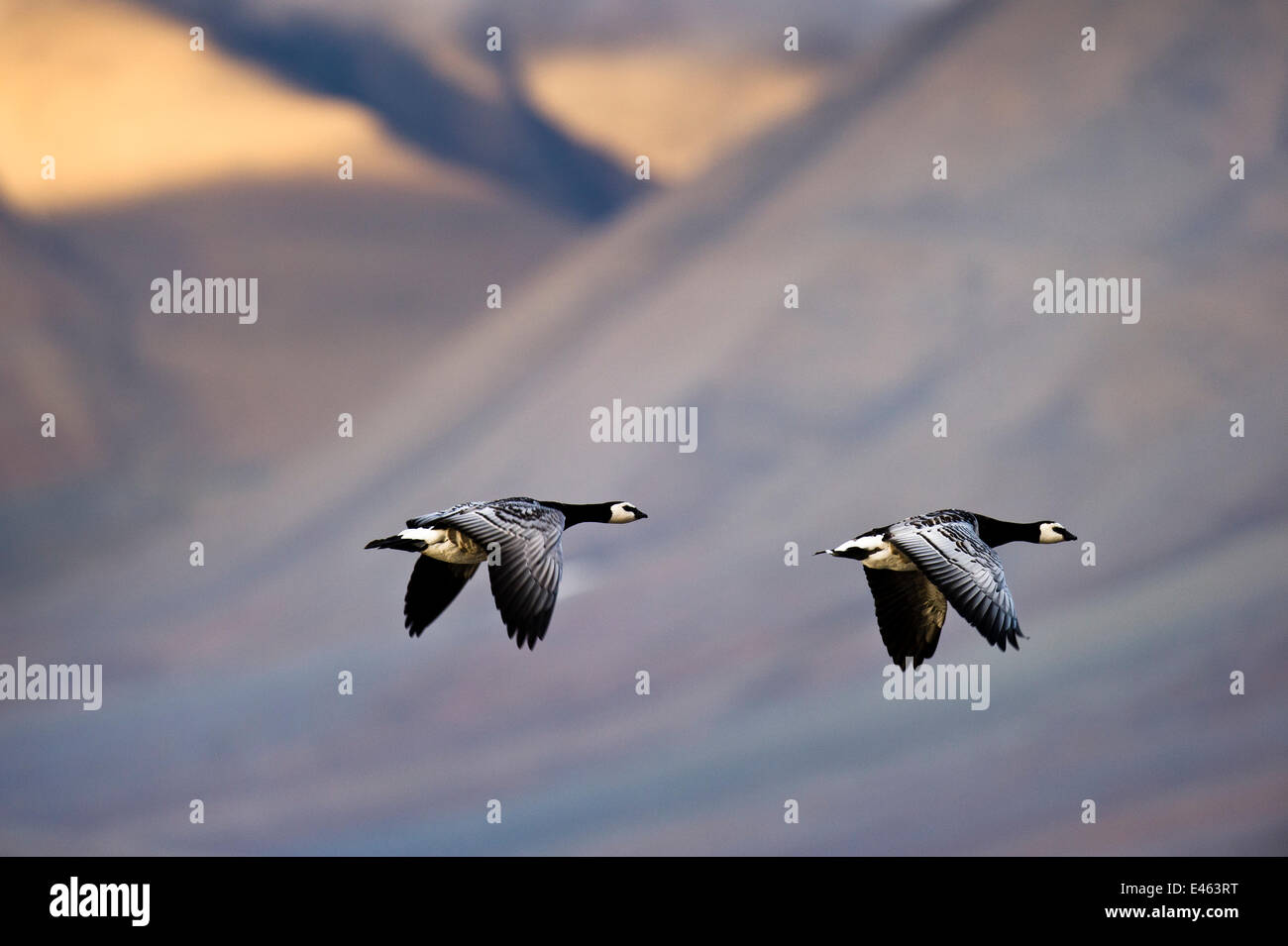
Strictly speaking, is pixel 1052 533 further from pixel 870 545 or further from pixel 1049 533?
pixel 870 545

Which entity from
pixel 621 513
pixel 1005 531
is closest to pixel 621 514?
→ pixel 621 513

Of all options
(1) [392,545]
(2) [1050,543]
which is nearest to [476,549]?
(1) [392,545]

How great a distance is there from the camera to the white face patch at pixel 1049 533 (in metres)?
13.6

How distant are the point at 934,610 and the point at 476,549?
3.66 m

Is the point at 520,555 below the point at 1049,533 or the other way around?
below

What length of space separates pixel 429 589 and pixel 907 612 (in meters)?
3.78

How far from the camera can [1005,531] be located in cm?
1321

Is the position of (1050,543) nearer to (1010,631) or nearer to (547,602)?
(1010,631)

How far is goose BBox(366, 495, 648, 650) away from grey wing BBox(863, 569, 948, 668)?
2.53 metres

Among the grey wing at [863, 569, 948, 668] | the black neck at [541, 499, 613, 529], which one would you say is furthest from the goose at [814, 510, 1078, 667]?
the black neck at [541, 499, 613, 529]

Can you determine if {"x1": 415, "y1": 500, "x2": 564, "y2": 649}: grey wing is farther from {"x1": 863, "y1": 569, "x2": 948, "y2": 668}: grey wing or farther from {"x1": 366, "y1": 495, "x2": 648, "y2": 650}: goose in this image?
{"x1": 863, "y1": 569, "x2": 948, "y2": 668}: grey wing

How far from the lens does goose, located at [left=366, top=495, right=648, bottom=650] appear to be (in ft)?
32.8
